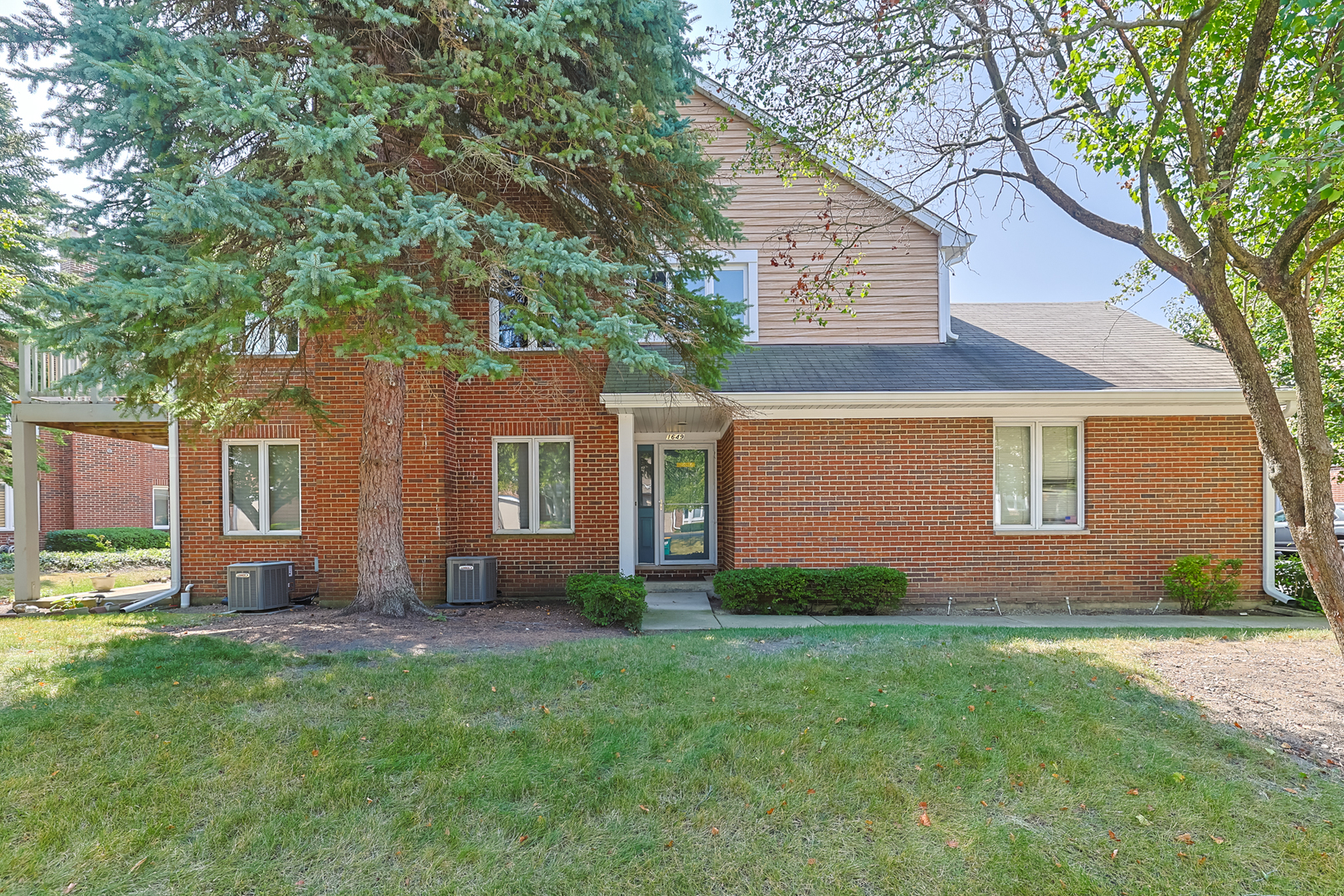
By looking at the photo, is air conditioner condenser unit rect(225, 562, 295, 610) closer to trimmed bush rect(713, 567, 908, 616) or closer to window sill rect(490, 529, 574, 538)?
window sill rect(490, 529, 574, 538)

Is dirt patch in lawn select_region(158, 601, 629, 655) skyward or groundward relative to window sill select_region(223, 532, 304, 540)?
groundward

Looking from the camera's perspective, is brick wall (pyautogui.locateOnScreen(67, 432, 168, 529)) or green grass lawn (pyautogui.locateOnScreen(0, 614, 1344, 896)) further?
brick wall (pyautogui.locateOnScreen(67, 432, 168, 529))

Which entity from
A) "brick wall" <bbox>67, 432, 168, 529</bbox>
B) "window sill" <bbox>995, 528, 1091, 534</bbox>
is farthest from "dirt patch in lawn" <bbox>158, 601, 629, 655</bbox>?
"brick wall" <bbox>67, 432, 168, 529</bbox>

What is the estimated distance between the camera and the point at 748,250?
11141mm

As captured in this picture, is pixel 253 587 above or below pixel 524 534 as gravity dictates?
below

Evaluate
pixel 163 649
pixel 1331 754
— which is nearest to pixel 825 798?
pixel 1331 754

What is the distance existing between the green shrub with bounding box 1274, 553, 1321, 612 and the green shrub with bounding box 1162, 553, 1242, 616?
3.44 ft

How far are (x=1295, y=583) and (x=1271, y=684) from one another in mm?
6437

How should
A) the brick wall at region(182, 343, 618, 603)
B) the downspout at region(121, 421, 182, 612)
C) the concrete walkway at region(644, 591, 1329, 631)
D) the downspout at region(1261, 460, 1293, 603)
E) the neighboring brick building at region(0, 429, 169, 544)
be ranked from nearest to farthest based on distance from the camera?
the concrete walkway at region(644, 591, 1329, 631) → the downspout at region(1261, 460, 1293, 603) → the brick wall at region(182, 343, 618, 603) → the downspout at region(121, 421, 182, 612) → the neighboring brick building at region(0, 429, 169, 544)

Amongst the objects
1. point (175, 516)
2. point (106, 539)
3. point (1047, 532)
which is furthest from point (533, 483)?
point (106, 539)

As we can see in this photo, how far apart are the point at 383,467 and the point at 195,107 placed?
4.05m

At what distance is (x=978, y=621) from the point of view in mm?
8750

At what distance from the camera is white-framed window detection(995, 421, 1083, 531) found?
974 cm

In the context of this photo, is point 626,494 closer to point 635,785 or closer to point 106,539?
point 635,785
